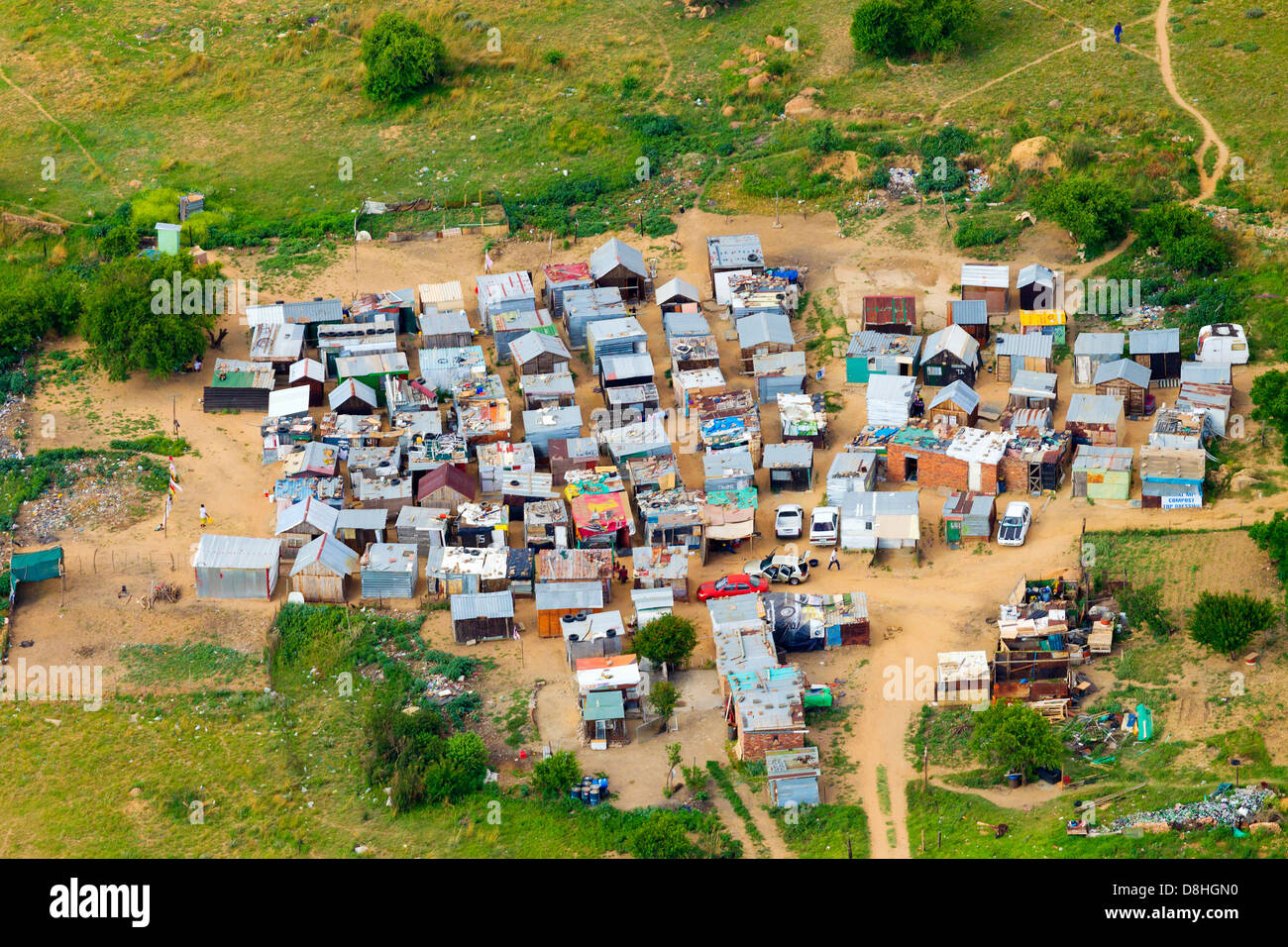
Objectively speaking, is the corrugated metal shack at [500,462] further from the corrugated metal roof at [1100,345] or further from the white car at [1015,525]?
Result: the corrugated metal roof at [1100,345]

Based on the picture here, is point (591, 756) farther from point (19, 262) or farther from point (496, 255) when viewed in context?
point (19, 262)

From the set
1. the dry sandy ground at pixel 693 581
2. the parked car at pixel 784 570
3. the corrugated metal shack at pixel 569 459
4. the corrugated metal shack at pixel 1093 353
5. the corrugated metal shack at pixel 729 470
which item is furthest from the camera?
the corrugated metal shack at pixel 1093 353

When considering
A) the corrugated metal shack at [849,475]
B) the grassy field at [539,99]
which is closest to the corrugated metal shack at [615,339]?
the corrugated metal shack at [849,475]

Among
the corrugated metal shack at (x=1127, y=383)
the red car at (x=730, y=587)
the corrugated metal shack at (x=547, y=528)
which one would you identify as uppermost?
the corrugated metal shack at (x=1127, y=383)

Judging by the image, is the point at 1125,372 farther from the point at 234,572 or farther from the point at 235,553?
the point at 234,572

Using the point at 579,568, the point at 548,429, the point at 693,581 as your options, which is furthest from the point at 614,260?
the point at 579,568
